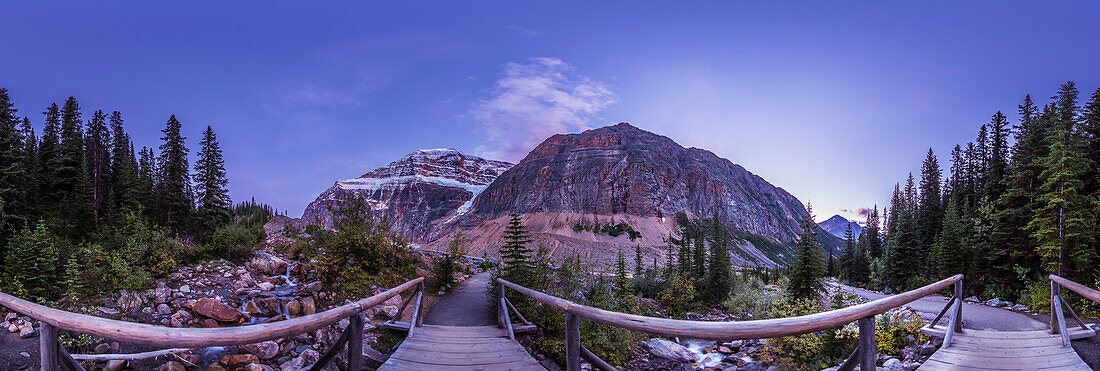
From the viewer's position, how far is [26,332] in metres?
8.41

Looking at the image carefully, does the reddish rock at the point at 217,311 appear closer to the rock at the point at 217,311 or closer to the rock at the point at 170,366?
the rock at the point at 217,311

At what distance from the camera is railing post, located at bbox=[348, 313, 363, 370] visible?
3816 mm

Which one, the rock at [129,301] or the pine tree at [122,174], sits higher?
the pine tree at [122,174]

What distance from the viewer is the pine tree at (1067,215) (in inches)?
558

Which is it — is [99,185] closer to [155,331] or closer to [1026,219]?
[155,331]

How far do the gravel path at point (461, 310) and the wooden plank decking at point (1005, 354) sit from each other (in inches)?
307

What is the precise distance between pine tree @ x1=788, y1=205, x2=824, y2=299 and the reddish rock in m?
19.7

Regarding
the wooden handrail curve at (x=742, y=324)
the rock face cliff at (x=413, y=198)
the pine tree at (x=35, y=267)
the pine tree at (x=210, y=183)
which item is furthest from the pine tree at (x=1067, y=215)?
the rock face cliff at (x=413, y=198)

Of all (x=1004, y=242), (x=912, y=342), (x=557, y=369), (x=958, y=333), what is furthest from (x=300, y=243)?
(x=1004, y=242)

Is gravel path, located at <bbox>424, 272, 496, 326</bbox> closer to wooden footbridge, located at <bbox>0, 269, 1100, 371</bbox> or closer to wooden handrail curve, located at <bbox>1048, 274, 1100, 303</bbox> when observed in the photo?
wooden footbridge, located at <bbox>0, 269, 1100, 371</bbox>

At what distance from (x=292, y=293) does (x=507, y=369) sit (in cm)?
914

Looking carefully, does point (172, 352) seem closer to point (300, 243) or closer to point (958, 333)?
point (300, 243)

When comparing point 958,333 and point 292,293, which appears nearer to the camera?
point 958,333

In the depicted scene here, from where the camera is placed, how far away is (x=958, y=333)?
22.3 ft
